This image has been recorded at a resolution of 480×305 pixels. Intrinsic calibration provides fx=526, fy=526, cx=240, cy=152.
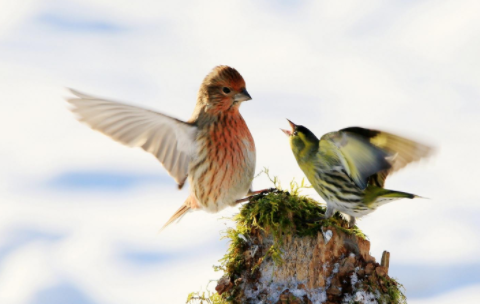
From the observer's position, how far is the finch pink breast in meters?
6.89

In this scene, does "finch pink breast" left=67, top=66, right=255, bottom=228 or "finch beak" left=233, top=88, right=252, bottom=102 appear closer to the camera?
"finch pink breast" left=67, top=66, right=255, bottom=228

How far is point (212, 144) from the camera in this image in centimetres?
704

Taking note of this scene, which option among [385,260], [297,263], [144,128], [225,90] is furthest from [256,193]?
[385,260]

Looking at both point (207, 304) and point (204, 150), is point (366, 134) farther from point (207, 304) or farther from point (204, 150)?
point (207, 304)

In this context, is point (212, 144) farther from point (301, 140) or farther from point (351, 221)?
point (351, 221)

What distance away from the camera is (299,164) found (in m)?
6.77

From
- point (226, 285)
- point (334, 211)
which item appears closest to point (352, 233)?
point (334, 211)

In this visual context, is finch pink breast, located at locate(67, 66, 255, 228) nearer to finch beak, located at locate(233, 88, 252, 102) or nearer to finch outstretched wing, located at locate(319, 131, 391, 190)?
finch beak, located at locate(233, 88, 252, 102)

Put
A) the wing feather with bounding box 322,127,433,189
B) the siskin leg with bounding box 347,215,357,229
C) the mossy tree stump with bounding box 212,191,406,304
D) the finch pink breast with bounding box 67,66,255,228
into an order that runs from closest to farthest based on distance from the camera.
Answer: the mossy tree stump with bounding box 212,191,406,304 → the wing feather with bounding box 322,127,433,189 → the siskin leg with bounding box 347,215,357,229 → the finch pink breast with bounding box 67,66,255,228

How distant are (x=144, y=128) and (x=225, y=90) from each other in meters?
1.23

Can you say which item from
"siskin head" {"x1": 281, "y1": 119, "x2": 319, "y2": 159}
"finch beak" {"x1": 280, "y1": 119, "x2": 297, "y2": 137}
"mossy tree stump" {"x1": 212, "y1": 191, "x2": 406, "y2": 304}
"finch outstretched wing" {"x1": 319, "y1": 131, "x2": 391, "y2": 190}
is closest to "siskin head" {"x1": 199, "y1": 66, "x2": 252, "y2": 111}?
"finch beak" {"x1": 280, "y1": 119, "x2": 297, "y2": 137}

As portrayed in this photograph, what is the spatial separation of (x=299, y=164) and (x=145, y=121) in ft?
6.71

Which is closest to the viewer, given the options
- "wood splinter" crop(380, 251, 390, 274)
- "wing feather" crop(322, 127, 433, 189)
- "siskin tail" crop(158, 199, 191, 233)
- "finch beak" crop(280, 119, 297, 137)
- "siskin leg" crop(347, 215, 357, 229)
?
"wing feather" crop(322, 127, 433, 189)

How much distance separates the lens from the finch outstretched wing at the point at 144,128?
6457 mm
